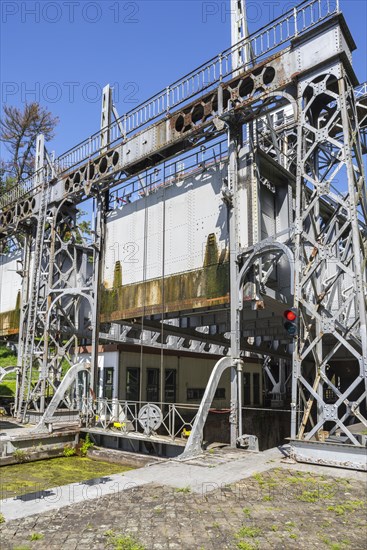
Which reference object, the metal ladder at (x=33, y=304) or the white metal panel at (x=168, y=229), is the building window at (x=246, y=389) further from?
the white metal panel at (x=168, y=229)

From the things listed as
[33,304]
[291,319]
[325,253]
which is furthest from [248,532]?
[33,304]

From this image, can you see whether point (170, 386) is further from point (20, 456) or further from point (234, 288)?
point (234, 288)

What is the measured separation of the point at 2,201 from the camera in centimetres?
2562

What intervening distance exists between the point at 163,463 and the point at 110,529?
428cm

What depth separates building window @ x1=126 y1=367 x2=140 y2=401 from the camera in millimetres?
19953

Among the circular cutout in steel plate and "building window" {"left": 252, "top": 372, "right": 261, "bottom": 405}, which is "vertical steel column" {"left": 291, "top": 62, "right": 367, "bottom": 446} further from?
"building window" {"left": 252, "top": 372, "right": 261, "bottom": 405}

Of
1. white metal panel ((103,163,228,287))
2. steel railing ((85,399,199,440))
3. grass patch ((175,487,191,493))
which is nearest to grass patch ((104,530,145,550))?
grass patch ((175,487,191,493))

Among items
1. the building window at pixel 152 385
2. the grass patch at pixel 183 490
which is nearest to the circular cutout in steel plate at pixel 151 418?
the grass patch at pixel 183 490

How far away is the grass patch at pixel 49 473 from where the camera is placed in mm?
10562

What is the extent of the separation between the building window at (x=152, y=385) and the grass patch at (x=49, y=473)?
687 centimetres

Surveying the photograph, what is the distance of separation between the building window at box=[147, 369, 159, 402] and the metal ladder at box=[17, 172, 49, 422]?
5333 millimetres

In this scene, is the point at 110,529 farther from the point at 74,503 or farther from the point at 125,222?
the point at 125,222

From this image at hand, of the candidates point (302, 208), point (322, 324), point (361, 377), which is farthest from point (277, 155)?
point (361, 377)

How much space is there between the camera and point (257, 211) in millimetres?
13430
